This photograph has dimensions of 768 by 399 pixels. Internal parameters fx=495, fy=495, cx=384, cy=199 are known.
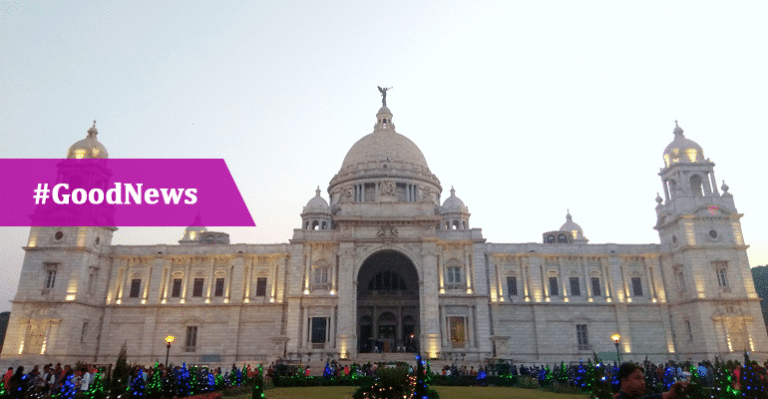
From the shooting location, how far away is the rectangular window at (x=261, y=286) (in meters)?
49.7

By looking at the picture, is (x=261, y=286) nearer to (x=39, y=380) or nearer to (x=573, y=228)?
(x=39, y=380)

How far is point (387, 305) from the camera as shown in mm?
50469

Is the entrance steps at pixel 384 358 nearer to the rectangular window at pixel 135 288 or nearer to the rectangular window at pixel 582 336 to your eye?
the rectangular window at pixel 582 336

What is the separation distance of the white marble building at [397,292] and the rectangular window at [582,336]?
0.15 metres

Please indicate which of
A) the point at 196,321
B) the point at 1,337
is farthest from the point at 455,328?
the point at 1,337

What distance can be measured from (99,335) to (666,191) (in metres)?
59.1

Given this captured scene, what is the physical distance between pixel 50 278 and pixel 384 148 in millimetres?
38537

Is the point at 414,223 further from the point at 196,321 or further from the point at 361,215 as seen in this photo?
the point at 196,321

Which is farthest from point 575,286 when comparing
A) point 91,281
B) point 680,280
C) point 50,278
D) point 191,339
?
point 50,278

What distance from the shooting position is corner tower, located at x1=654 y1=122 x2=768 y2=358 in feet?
144

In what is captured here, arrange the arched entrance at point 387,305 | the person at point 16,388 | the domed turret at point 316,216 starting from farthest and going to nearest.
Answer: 1. the domed turret at point 316,216
2. the arched entrance at point 387,305
3. the person at point 16,388

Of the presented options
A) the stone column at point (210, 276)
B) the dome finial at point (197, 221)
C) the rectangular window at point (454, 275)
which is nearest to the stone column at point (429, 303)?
the rectangular window at point (454, 275)

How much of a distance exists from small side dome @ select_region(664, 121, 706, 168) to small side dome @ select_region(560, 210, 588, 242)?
17.5 meters

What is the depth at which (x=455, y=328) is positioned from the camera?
44875 mm
